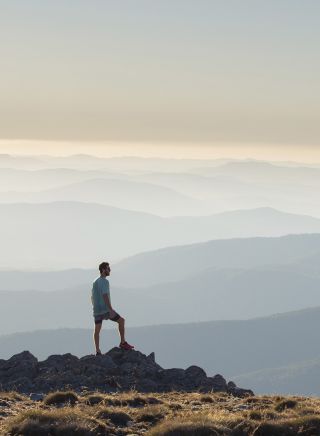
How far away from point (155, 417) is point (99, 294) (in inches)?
384

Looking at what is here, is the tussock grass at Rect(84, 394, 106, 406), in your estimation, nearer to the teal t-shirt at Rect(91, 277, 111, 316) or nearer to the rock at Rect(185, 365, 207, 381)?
the teal t-shirt at Rect(91, 277, 111, 316)

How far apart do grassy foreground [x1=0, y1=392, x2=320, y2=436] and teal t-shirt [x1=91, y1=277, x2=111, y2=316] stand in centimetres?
570

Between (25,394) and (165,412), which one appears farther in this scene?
(25,394)

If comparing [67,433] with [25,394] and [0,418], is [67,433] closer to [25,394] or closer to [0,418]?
[0,418]

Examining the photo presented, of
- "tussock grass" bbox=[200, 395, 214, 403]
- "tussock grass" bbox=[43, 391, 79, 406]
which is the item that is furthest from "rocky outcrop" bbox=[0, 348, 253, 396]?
"tussock grass" bbox=[43, 391, 79, 406]

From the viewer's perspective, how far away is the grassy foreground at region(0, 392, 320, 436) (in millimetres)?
14214

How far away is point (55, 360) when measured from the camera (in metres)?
28.0

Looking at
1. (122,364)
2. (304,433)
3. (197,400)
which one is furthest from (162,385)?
(304,433)

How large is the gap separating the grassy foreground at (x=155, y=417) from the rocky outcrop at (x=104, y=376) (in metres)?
3.46

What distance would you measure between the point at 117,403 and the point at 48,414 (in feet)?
15.2

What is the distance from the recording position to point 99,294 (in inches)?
1038

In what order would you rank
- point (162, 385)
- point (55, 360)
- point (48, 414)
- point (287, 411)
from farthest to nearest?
1. point (55, 360)
2. point (162, 385)
3. point (287, 411)
4. point (48, 414)

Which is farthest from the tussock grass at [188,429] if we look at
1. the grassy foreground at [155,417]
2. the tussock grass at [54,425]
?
the tussock grass at [54,425]

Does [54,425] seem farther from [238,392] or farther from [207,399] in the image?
[238,392]
